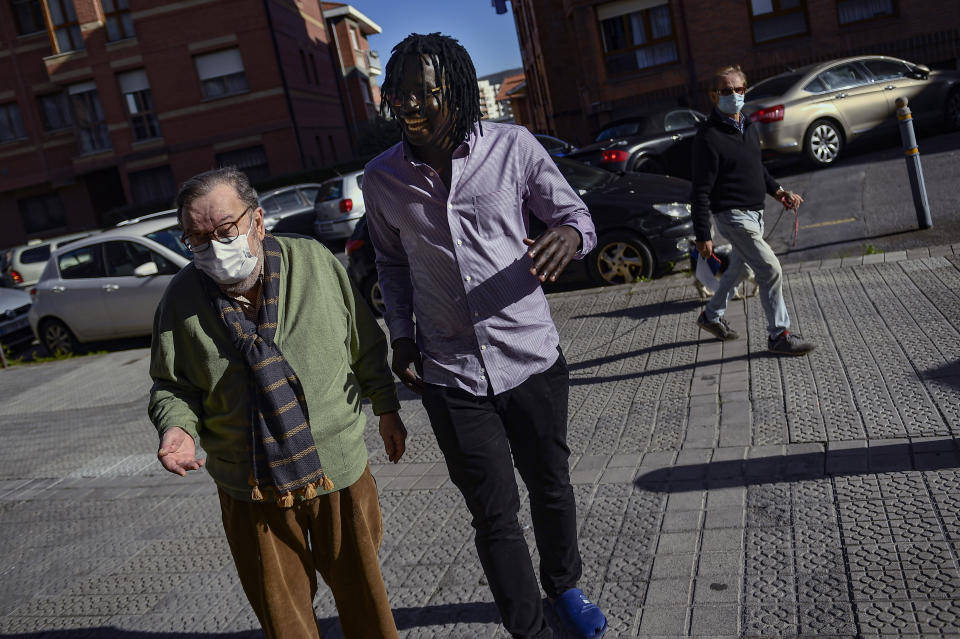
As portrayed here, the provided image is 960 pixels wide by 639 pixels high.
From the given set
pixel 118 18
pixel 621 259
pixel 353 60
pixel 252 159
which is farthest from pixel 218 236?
pixel 353 60

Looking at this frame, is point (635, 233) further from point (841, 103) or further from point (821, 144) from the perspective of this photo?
point (841, 103)

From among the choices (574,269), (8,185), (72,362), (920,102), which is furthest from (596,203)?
(8,185)

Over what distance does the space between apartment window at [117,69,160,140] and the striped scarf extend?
3343 centimetres

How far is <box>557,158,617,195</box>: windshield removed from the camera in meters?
10.3

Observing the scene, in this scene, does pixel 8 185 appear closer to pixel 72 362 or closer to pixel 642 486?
pixel 72 362

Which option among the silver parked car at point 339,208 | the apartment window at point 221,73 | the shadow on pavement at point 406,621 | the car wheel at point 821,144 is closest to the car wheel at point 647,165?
the car wheel at point 821,144

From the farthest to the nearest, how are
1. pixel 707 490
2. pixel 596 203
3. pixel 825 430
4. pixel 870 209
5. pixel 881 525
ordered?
pixel 870 209 → pixel 596 203 → pixel 825 430 → pixel 707 490 → pixel 881 525

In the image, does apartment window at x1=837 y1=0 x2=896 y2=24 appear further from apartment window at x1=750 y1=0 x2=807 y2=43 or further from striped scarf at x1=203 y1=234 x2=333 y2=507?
striped scarf at x1=203 y1=234 x2=333 y2=507

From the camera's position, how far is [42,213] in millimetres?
36469

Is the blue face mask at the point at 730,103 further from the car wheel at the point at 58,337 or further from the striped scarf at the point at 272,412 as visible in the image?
the car wheel at the point at 58,337

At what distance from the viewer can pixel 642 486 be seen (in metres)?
4.36

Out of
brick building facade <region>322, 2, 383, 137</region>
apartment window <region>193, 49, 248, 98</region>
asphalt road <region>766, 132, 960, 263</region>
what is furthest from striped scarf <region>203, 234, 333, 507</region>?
brick building facade <region>322, 2, 383, 137</region>

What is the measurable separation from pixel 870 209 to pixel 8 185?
3451 cm

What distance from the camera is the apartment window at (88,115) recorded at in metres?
34.2
